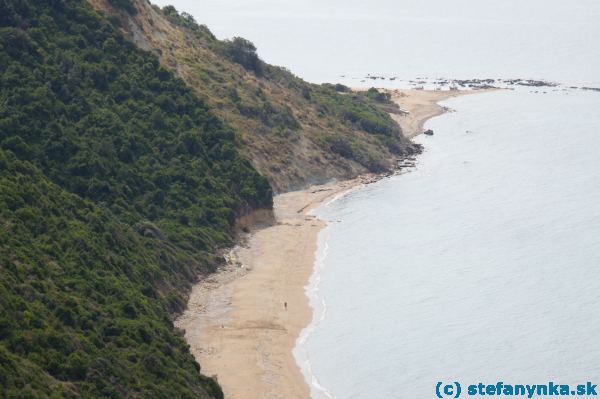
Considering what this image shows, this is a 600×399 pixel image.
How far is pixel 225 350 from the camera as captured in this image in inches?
2489

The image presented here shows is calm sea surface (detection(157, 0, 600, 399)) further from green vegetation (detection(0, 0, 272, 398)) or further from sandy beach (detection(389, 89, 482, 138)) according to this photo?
green vegetation (detection(0, 0, 272, 398))

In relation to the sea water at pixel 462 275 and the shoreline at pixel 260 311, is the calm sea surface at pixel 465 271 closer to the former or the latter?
the sea water at pixel 462 275

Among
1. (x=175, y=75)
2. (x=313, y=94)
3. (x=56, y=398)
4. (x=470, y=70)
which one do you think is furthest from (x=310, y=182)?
(x=470, y=70)

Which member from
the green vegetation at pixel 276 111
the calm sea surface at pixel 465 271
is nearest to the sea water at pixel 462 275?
the calm sea surface at pixel 465 271

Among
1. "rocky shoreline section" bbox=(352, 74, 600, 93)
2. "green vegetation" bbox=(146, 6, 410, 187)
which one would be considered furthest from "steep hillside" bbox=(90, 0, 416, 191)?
"rocky shoreline section" bbox=(352, 74, 600, 93)

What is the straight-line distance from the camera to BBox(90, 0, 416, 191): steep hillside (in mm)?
104125

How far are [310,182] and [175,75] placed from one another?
634 inches

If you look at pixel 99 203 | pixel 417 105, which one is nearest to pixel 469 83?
pixel 417 105

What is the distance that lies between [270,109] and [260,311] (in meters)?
44.4

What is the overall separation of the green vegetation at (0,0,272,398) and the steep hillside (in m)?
5.88

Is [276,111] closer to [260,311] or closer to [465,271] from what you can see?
[465,271]

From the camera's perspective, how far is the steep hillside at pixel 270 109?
10412 cm

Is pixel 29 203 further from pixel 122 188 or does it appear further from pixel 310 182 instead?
pixel 310 182

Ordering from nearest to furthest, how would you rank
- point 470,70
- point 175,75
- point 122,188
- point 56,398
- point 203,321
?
point 56,398, point 203,321, point 122,188, point 175,75, point 470,70
